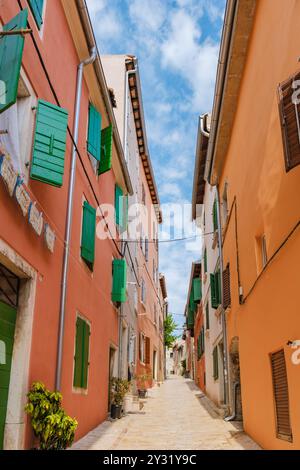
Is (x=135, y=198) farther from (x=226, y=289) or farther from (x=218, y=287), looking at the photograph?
(x=226, y=289)

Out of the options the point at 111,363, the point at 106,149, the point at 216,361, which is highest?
the point at 106,149

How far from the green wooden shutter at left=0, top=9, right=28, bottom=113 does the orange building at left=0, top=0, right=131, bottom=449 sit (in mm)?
16

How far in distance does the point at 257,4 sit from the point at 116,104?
8743 mm

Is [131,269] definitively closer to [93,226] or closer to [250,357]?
[93,226]

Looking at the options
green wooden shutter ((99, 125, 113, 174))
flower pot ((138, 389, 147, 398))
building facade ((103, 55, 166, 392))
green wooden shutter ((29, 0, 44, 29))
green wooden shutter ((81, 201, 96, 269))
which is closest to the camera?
green wooden shutter ((29, 0, 44, 29))

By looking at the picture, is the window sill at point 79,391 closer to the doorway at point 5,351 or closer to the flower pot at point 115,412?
the flower pot at point 115,412

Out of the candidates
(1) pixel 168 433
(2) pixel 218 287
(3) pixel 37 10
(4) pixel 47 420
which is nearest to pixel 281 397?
(4) pixel 47 420

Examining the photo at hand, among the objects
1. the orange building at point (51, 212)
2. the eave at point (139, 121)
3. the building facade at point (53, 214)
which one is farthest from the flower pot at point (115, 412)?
the eave at point (139, 121)

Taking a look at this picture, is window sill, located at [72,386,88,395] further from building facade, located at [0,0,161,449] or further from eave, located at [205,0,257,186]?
eave, located at [205,0,257,186]

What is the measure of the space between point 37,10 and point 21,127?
6.25 ft

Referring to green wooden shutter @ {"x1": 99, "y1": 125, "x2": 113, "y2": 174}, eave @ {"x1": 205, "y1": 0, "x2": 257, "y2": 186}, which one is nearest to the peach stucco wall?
eave @ {"x1": 205, "y1": 0, "x2": 257, "y2": 186}

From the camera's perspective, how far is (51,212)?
7582mm

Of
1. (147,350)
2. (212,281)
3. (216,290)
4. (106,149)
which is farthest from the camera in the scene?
(147,350)

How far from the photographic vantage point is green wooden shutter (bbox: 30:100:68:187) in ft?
22.0
